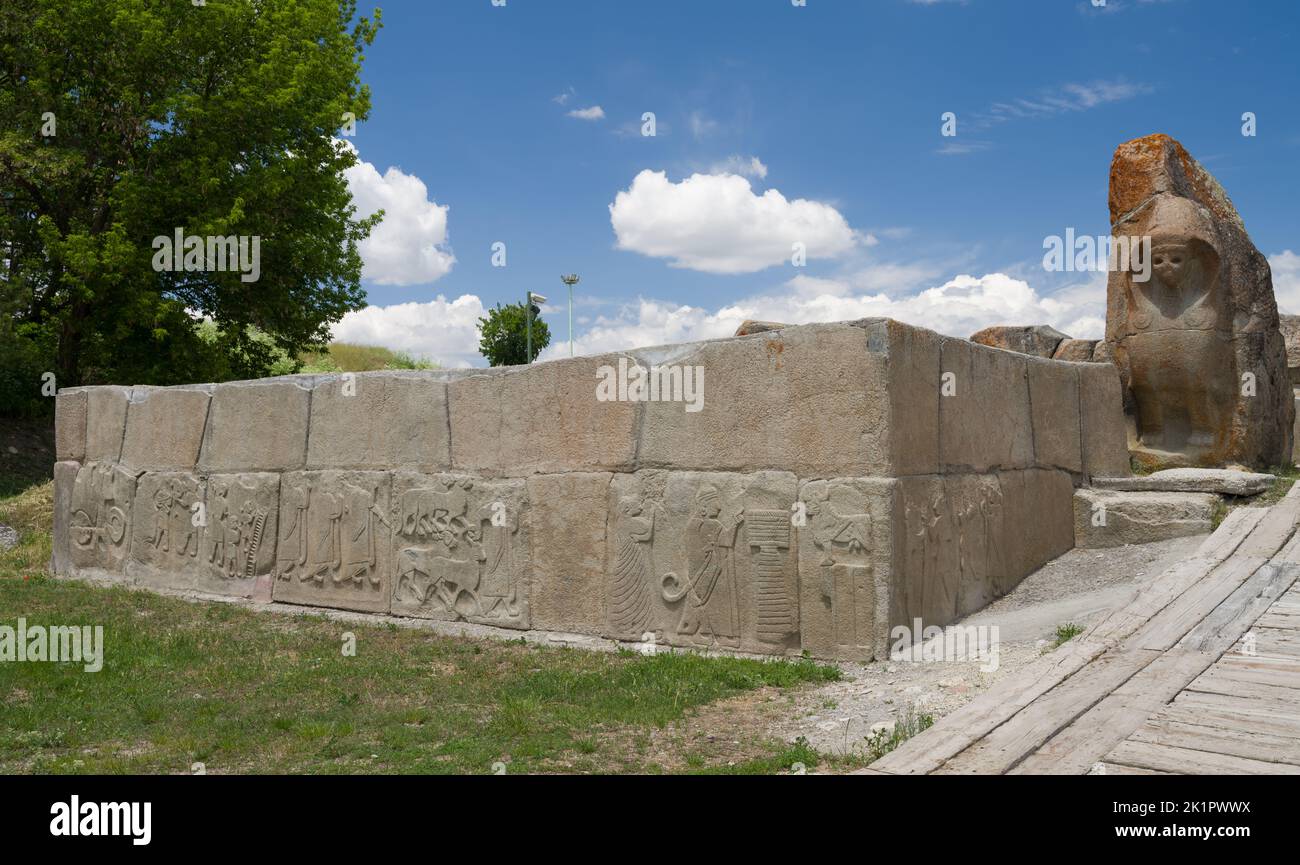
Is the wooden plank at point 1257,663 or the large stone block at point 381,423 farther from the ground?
the large stone block at point 381,423

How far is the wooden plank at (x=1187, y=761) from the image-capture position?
3.01m

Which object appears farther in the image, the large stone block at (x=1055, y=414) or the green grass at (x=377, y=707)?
the large stone block at (x=1055, y=414)

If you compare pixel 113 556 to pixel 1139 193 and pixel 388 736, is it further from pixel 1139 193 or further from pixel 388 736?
pixel 1139 193

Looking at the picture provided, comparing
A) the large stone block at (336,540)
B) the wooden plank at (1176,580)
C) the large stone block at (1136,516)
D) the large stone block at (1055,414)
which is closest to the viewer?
the wooden plank at (1176,580)

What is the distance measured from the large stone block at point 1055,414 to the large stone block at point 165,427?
705 centimetres

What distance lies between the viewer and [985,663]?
4.98 meters

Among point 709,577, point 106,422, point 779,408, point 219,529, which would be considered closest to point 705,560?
point 709,577

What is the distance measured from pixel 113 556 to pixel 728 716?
7.53 metres

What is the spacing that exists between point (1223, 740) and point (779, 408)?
296 cm

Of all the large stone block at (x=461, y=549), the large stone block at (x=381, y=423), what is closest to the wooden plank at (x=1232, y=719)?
the large stone block at (x=461, y=549)

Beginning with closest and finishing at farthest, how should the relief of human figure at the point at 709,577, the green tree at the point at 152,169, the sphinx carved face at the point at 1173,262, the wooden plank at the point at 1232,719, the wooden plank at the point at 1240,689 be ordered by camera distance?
the wooden plank at the point at 1232,719, the wooden plank at the point at 1240,689, the relief of human figure at the point at 709,577, the sphinx carved face at the point at 1173,262, the green tree at the point at 152,169

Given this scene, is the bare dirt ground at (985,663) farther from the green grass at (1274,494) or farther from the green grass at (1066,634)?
the green grass at (1274,494)

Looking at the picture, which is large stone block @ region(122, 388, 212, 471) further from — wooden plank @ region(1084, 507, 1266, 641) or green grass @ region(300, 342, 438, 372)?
green grass @ region(300, 342, 438, 372)

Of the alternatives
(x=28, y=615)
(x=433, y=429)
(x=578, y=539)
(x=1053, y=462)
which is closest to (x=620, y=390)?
(x=578, y=539)
